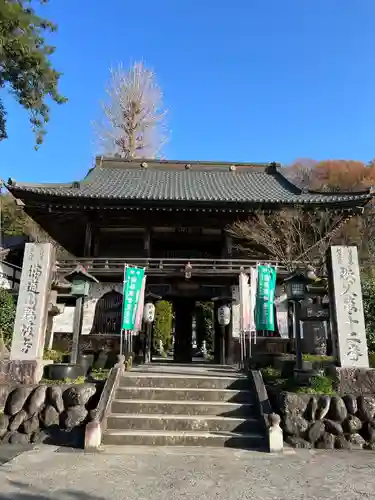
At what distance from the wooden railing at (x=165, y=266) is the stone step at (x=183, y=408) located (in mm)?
7243

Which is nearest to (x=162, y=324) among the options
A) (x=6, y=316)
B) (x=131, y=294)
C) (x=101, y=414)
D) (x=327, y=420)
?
(x=131, y=294)

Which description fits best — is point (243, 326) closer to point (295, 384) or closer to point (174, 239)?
point (295, 384)

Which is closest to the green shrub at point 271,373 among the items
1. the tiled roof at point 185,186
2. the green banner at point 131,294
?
the green banner at point 131,294

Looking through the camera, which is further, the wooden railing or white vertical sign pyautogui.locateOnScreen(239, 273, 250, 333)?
the wooden railing

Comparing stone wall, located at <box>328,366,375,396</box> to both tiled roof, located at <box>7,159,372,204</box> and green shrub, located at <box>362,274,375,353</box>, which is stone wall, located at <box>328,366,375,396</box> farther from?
tiled roof, located at <box>7,159,372,204</box>

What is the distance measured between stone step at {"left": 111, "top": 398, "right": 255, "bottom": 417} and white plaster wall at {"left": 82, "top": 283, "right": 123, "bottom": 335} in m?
7.72

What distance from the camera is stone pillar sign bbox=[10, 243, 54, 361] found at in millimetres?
8555

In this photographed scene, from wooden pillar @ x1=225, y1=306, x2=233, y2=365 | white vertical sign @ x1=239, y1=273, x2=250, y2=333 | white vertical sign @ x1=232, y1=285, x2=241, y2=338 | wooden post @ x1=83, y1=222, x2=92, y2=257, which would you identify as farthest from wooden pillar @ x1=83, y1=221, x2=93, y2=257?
white vertical sign @ x1=239, y1=273, x2=250, y2=333

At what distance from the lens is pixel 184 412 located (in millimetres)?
7770

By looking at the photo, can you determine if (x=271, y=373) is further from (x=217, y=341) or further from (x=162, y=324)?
(x=162, y=324)

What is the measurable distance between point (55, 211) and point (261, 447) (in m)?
12.5

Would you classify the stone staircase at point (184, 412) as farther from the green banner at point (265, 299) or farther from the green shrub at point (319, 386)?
the green banner at point (265, 299)

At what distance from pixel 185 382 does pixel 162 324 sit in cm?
2744

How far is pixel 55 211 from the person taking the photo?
15914 millimetres
